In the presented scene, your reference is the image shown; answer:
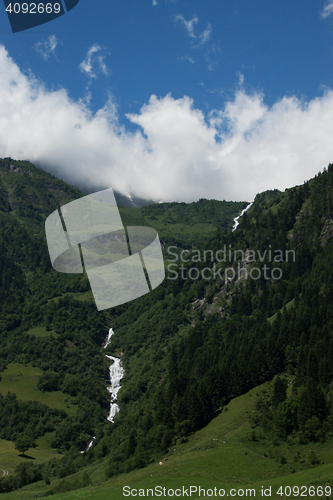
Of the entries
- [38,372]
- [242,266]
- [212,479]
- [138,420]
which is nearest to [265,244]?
[242,266]

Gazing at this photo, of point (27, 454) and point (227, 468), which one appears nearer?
point (227, 468)

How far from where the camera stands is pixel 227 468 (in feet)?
200

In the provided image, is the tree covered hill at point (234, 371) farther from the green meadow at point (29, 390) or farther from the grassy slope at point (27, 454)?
the grassy slope at point (27, 454)

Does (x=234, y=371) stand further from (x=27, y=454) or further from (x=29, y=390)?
(x=29, y=390)

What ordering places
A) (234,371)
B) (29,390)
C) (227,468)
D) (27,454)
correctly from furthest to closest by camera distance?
1. (29,390)
2. (27,454)
3. (234,371)
4. (227,468)

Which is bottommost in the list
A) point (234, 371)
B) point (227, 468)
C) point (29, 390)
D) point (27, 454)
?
point (27, 454)

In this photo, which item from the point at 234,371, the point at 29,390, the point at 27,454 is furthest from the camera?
the point at 29,390

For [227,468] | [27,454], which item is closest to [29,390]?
[27,454]

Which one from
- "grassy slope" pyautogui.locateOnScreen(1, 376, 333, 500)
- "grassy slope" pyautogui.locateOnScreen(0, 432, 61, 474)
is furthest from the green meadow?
"grassy slope" pyautogui.locateOnScreen(1, 376, 333, 500)

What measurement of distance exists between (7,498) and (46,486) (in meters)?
13.4

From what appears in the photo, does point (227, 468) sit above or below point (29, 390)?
above

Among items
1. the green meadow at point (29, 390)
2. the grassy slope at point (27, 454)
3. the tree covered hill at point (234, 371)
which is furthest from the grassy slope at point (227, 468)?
the green meadow at point (29, 390)

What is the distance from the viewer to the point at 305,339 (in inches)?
4250

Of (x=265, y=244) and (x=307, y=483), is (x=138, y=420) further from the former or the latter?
(x=265, y=244)
